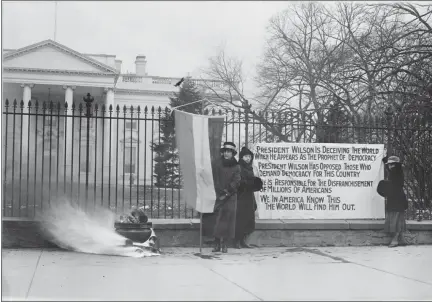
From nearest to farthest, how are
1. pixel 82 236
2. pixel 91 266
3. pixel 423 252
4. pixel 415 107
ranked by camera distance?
pixel 91 266, pixel 82 236, pixel 423 252, pixel 415 107

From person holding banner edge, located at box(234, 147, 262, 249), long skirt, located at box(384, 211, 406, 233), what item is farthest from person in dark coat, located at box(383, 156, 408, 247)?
person holding banner edge, located at box(234, 147, 262, 249)

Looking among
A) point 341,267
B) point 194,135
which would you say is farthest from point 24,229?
point 341,267

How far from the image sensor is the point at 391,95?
1664cm

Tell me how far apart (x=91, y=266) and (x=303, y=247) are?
13.5ft

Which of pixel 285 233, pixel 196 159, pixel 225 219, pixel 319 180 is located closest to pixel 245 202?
pixel 225 219

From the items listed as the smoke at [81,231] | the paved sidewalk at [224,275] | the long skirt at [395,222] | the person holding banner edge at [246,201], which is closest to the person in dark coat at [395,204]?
the long skirt at [395,222]

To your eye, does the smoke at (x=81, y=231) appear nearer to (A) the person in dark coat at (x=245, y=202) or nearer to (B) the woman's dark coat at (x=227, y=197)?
(B) the woman's dark coat at (x=227, y=197)

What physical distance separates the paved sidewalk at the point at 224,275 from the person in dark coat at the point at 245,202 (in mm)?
426

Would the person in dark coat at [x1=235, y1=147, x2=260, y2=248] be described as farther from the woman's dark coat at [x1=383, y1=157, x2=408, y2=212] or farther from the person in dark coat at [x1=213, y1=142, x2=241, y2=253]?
the woman's dark coat at [x1=383, y1=157, x2=408, y2=212]

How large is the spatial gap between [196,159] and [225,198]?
883 millimetres

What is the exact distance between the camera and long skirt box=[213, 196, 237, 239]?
372 inches

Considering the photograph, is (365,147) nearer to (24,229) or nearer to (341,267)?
(341,267)

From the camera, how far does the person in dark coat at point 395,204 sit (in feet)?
33.6

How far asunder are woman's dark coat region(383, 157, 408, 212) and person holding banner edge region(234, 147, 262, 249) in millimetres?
2438
